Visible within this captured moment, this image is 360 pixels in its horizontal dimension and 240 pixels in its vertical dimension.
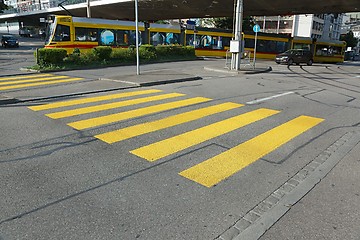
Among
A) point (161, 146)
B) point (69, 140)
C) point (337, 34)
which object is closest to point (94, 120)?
point (69, 140)

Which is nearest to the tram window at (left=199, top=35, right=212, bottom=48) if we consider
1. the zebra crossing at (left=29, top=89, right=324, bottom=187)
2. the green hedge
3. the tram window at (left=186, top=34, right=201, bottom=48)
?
the tram window at (left=186, top=34, right=201, bottom=48)

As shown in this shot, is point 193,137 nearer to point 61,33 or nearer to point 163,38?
point 61,33

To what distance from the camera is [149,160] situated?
15.7 ft

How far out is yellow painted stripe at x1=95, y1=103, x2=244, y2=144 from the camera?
19.4ft

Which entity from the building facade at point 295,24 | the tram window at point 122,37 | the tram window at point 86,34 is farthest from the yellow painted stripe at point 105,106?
the building facade at point 295,24

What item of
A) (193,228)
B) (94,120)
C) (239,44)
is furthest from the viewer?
(239,44)

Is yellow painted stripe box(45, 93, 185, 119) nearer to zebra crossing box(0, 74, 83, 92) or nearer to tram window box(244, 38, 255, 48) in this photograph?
zebra crossing box(0, 74, 83, 92)

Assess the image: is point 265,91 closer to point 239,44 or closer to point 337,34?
point 239,44

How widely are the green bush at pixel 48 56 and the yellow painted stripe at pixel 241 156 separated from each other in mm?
15516

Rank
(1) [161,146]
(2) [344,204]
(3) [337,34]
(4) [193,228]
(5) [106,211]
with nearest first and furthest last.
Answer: (4) [193,228] < (5) [106,211] < (2) [344,204] < (1) [161,146] < (3) [337,34]

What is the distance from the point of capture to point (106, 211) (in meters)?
3.35

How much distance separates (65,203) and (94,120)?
12.3 ft

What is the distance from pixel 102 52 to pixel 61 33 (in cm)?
398

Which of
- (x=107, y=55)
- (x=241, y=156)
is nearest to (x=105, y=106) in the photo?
(x=241, y=156)
